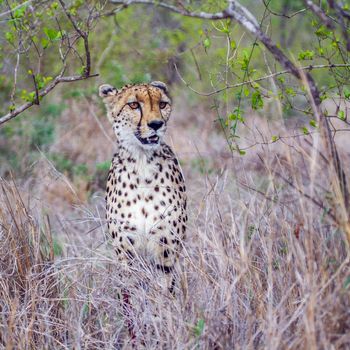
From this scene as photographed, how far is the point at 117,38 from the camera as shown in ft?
25.5

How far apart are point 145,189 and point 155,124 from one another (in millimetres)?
353

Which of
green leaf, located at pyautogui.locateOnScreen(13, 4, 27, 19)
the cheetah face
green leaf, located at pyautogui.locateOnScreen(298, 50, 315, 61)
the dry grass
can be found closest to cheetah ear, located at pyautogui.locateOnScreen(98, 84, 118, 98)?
the cheetah face

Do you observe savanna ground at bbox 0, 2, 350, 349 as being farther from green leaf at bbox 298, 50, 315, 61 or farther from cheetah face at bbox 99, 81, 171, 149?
cheetah face at bbox 99, 81, 171, 149

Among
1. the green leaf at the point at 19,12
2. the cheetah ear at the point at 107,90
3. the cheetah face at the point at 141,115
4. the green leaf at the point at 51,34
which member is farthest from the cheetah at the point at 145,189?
the green leaf at the point at 19,12

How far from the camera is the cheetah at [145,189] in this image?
4133 mm

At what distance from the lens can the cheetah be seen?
13.6ft

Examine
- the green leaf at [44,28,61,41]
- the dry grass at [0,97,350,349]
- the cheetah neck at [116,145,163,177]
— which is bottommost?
the dry grass at [0,97,350,349]

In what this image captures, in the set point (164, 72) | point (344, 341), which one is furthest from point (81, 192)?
point (344, 341)

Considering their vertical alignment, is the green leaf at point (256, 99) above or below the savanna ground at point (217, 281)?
above

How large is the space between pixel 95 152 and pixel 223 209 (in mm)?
2542

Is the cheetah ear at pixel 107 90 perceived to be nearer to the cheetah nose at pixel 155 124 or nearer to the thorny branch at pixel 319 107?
the cheetah nose at pixel 155 124

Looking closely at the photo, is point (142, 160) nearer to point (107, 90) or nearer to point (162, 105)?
point (162, 105)

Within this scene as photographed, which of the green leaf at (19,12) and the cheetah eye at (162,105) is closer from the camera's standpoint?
the green leaf at (19,12)

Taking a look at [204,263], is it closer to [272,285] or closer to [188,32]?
[272,285]
